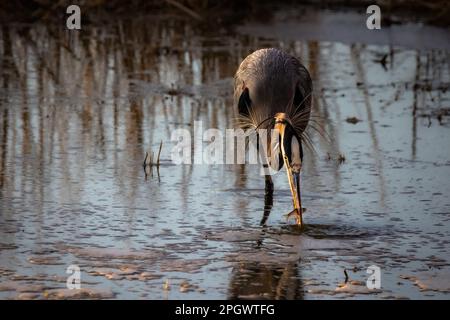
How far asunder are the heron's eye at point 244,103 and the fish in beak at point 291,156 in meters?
1.16

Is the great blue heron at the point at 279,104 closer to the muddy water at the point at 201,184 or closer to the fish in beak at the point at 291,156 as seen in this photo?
the fish in beak at the point at 291,156

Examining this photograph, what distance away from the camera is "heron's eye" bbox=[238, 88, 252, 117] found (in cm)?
896

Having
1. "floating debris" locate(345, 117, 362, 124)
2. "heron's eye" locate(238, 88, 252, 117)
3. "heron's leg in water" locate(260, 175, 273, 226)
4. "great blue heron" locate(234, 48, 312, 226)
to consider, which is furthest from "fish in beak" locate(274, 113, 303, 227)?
"floating debris" locate(345, 117, 362, 124)

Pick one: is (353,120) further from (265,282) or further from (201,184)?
(265,282)

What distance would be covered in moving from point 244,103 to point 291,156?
1427 millimetres

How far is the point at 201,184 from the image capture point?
9.06 metres

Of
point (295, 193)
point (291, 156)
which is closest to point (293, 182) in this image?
point (295, 193)

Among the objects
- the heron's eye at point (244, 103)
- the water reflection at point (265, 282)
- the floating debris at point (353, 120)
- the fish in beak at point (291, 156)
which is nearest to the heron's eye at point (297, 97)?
the heron's eye at point (244, 103)

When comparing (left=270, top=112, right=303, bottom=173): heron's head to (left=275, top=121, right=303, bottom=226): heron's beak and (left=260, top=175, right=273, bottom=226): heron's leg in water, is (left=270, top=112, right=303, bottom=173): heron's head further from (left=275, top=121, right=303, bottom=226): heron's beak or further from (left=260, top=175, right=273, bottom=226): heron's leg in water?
(left=260, top=175, right=273, bottom=226): heron's leg in water

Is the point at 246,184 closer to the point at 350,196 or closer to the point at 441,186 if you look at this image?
the point at 350,196

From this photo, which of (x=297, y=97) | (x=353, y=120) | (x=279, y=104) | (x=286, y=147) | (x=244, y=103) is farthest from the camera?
(x=353, y=120)

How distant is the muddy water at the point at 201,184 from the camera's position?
673 centimetres
